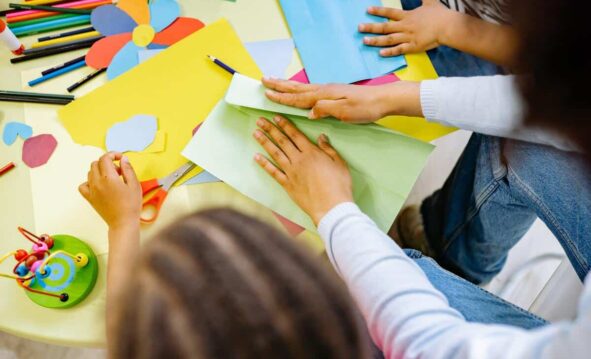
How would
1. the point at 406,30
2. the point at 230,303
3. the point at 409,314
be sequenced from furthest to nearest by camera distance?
the point at 406,30, the point at 409,314, the point at 230,303

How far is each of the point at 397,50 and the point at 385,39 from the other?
0.02m

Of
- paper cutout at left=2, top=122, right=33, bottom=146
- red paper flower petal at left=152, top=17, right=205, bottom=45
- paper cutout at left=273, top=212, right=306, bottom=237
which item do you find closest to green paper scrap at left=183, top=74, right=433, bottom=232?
paper cutout at left=273, top=212, right=306, bottom=237

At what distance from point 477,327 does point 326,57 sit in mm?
418

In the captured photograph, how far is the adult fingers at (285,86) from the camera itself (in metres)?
0.66

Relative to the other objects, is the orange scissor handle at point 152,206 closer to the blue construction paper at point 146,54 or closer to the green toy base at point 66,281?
the green toy base at point 66,281

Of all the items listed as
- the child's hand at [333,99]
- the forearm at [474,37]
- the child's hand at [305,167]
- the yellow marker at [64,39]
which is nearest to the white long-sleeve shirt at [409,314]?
the child's hand at [305,167]

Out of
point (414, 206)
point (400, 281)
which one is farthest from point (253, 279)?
point (414, 206)

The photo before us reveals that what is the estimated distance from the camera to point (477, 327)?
485 mm

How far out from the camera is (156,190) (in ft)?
2.06

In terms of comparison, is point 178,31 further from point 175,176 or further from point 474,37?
point 474,37

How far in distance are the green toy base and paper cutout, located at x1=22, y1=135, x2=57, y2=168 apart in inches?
5.1

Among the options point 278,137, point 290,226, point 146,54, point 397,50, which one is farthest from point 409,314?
point 146,54

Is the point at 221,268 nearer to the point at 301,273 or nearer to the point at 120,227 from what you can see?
the point at 301,273

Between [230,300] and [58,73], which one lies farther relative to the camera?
[58,73]
